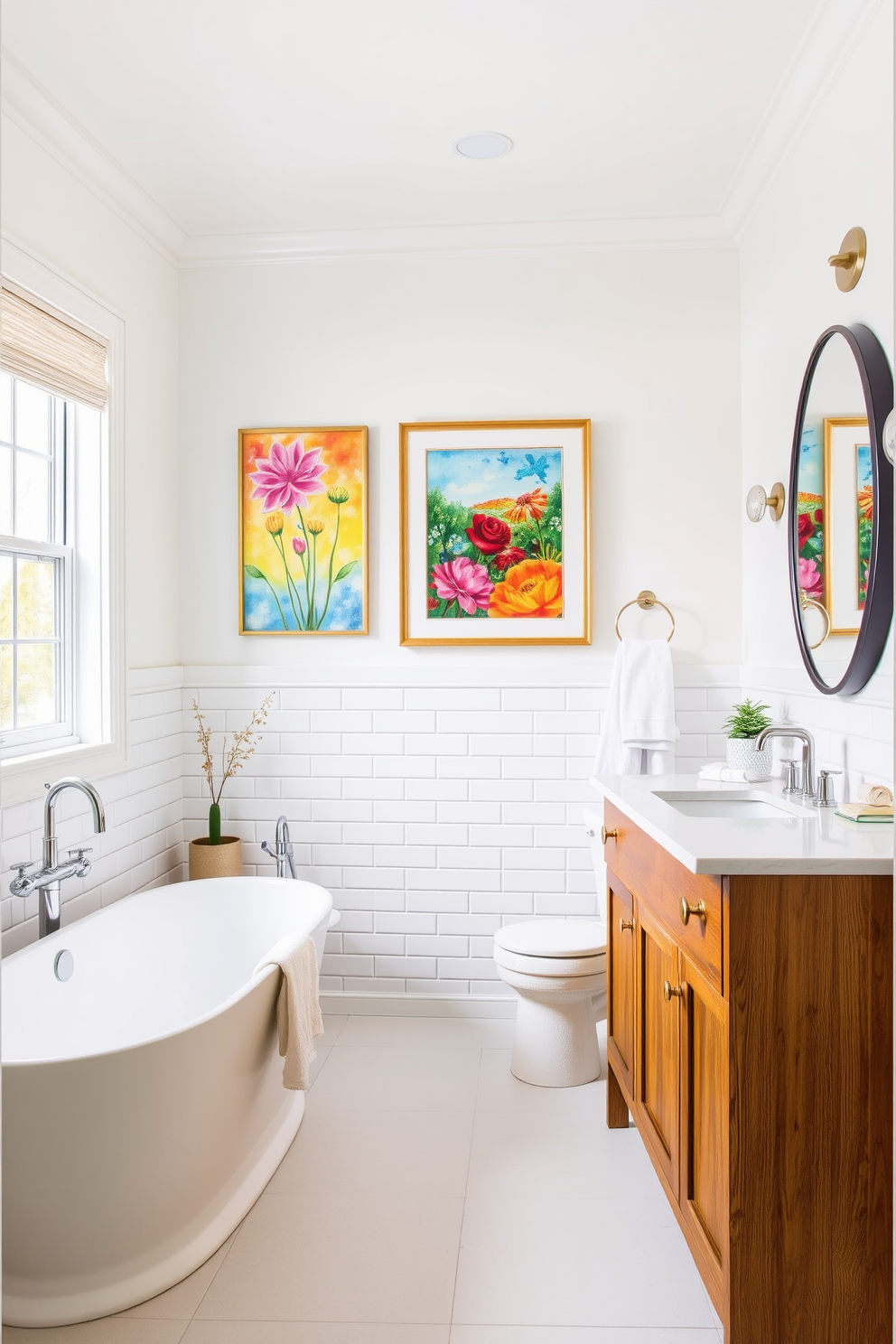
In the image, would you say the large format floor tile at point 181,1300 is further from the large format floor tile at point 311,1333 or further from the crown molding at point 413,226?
the crown molding at point 413,226

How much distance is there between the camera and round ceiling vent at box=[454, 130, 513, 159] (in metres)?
2.87

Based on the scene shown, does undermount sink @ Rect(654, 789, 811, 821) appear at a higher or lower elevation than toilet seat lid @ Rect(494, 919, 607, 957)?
higher

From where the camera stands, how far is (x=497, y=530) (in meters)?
3.47

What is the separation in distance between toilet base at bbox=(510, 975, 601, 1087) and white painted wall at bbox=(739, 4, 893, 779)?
3.68ft

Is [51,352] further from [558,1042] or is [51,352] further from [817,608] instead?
[558,1042]

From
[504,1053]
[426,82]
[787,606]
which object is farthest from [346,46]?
[504,1053]

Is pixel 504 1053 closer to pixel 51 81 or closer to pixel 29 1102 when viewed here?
pixel 29 1102

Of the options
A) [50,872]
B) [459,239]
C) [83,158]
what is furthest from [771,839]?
[83,158]

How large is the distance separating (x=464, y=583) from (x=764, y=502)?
1057mm

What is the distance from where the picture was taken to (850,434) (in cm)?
233

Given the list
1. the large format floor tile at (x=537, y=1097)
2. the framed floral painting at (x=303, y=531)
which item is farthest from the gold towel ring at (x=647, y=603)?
the large format floor tile at (x=537, y=1097)

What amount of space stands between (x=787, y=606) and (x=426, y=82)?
5.83 ft

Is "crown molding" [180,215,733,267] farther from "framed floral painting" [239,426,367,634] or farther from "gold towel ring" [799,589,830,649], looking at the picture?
"gold towel ring" [799,589,830,649]

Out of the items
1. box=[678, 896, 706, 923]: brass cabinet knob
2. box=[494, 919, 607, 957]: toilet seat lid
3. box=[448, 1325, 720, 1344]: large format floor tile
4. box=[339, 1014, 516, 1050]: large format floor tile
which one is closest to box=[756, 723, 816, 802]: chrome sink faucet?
box=[678, 896, 706, 923]: brass cabinet knob
